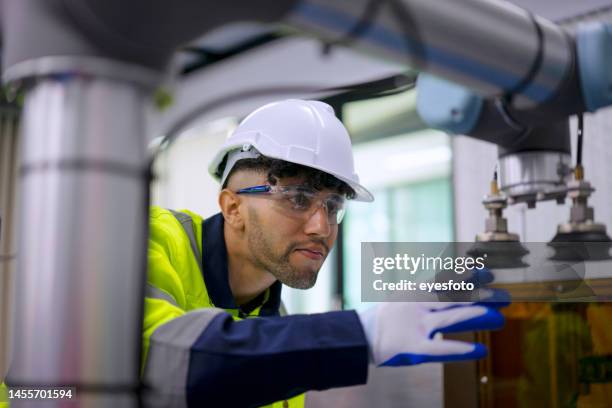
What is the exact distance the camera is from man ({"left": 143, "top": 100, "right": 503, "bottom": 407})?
73 centimetres

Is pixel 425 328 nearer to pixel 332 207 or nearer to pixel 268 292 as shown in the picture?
pixel 332 207

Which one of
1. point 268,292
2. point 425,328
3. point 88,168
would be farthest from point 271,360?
point 268,292

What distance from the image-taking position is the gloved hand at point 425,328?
73 cm

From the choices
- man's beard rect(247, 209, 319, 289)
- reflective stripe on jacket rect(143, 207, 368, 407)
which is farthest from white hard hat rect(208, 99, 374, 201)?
reflective stripe on jacket rect(143, 207, 368, 407)

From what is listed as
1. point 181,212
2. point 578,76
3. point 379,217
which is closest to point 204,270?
point 181,212

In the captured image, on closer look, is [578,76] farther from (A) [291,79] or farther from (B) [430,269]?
(A) [291,79]

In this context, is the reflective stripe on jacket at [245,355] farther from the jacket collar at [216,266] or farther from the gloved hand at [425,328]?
the jacket collar at [216,266]

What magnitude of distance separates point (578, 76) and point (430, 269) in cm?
28

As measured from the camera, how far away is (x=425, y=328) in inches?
29.2

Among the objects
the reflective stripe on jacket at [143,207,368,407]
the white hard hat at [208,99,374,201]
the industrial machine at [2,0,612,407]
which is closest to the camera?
the industrial machine at [2,0,612,407]

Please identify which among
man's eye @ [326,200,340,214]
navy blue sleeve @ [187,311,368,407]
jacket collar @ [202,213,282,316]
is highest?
man's eye @ [326,200,340,214]

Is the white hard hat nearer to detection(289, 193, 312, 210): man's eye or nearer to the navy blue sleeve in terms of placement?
detection(289, 193, 312, 210): man's eye

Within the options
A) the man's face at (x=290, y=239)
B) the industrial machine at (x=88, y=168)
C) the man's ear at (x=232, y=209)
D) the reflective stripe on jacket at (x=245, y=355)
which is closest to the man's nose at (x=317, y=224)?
the man's face at (x=290, y=239)

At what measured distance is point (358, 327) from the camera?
0.77 meters
